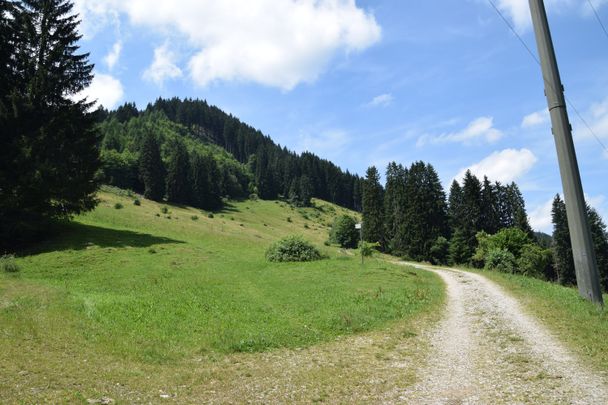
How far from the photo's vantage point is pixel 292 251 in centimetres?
3962

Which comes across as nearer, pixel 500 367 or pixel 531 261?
pixel 500 367

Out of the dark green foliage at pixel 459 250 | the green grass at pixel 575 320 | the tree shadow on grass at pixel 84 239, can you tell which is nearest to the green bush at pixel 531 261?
the dark green foliage at pixel 459 250

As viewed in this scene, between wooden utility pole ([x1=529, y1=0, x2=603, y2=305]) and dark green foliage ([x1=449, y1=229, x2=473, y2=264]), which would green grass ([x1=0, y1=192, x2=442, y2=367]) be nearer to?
wooden utility pole ([x1=529, y1=0, x2=603, y2=305])

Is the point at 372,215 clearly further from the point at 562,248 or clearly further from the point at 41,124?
the point at 41,124

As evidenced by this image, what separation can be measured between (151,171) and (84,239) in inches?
2822

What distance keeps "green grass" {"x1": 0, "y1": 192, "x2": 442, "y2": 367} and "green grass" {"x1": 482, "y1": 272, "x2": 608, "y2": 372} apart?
4.55 m

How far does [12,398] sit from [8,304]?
41.2 feet

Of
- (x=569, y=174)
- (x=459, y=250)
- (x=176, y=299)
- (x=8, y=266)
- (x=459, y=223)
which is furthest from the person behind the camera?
(x=459, y=223)

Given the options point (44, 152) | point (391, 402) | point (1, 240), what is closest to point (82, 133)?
point (44, 152)

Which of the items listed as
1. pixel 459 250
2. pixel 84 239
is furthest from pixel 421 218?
pixel 84 239

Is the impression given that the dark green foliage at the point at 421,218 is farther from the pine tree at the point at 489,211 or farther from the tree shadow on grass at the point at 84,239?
the tree shadow on grass at the point at 84,239

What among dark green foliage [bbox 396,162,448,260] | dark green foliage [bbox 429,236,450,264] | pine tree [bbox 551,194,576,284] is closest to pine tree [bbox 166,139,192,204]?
dark green foliage [bbox 396,162,448,260]

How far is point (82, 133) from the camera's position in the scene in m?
41.2

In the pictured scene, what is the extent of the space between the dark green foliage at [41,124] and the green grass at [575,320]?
3845 centimetres
